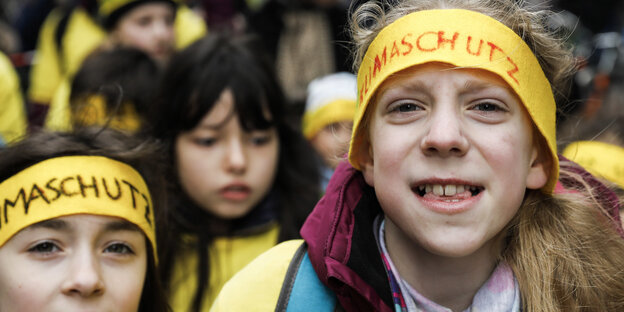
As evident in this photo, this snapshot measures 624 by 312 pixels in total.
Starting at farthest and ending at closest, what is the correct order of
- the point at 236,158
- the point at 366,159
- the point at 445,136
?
the point at 236,158, the point at 366,159, the point at 445,136

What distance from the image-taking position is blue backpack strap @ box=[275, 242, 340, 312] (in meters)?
2.17

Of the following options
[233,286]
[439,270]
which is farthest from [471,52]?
[233,286]

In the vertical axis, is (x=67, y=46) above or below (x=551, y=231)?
below

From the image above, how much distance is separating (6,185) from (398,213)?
154cm

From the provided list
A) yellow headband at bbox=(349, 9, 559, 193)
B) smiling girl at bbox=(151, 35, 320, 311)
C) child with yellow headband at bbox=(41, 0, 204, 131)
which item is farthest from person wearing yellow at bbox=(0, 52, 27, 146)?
yellow headband at bbox=(349, 9, 559, 193)

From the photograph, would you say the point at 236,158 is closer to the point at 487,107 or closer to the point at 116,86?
the point at 116,86

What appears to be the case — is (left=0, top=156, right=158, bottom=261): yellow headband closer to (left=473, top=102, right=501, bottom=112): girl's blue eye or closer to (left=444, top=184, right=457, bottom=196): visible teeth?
(left=444, top=184, right=457, bottom=196): visible teeth

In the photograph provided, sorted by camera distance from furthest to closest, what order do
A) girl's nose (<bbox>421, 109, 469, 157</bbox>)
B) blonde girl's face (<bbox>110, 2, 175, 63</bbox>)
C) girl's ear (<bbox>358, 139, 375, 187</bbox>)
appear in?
blonde girl's face (<bbox>110, 2, 175, 63</bbox>)
girl's ear (<bbox>358, 139, 375, 187</bbox>)
girl's nose (<bbox>421, 109, 469, 157</bbox>)

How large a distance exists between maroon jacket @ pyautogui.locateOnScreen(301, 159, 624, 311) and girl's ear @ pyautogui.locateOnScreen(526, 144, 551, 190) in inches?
14.1

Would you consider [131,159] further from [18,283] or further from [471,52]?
[471,52]

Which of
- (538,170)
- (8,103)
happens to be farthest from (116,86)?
(538,170)

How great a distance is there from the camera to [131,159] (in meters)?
2.91

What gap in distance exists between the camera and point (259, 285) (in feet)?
7.41

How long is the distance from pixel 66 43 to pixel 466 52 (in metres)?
4.54
